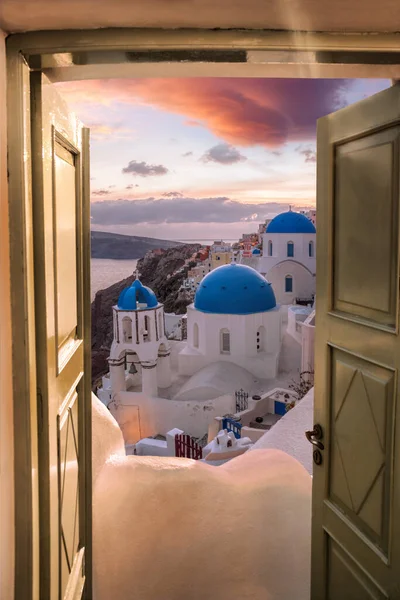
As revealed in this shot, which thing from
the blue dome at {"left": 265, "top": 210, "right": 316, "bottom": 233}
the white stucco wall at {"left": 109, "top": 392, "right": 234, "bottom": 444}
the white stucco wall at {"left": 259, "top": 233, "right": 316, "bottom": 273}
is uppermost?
the blue dome at {"left": 265, "top": 210, "right": 316, "bottom": 233}

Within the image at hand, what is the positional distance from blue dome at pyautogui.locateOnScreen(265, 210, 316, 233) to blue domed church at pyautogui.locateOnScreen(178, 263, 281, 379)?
24.1 feet

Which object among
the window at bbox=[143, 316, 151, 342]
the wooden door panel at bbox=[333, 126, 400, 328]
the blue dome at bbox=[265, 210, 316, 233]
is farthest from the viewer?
the blue dome at bbox=[265, 210, 316, 233]

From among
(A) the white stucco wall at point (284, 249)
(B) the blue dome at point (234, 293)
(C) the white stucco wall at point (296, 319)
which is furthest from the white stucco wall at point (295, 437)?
(A) the white stucco wall at point (284, 249)

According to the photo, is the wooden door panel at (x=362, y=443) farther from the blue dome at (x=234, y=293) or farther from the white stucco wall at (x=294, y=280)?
the white stucco wall at (x=294, y=280)

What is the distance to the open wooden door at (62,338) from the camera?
49.2 inches

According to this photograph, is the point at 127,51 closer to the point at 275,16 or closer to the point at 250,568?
the point at 275,16

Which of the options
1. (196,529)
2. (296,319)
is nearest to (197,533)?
(196,529)

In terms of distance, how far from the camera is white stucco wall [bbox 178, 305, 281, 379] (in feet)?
45.1

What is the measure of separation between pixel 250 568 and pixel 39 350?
191 cm

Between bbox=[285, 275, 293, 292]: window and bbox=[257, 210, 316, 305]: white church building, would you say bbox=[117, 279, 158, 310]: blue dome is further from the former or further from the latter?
bbox=[285, 275, 293, 292]: window

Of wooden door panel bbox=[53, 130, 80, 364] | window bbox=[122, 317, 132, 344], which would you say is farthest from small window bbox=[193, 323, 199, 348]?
wooden door panel bbox=[53, 130, 80, 364]

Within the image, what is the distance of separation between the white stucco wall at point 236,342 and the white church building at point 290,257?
4968 mm

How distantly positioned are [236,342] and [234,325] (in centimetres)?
54

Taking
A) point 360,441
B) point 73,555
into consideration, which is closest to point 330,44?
point 360,441
